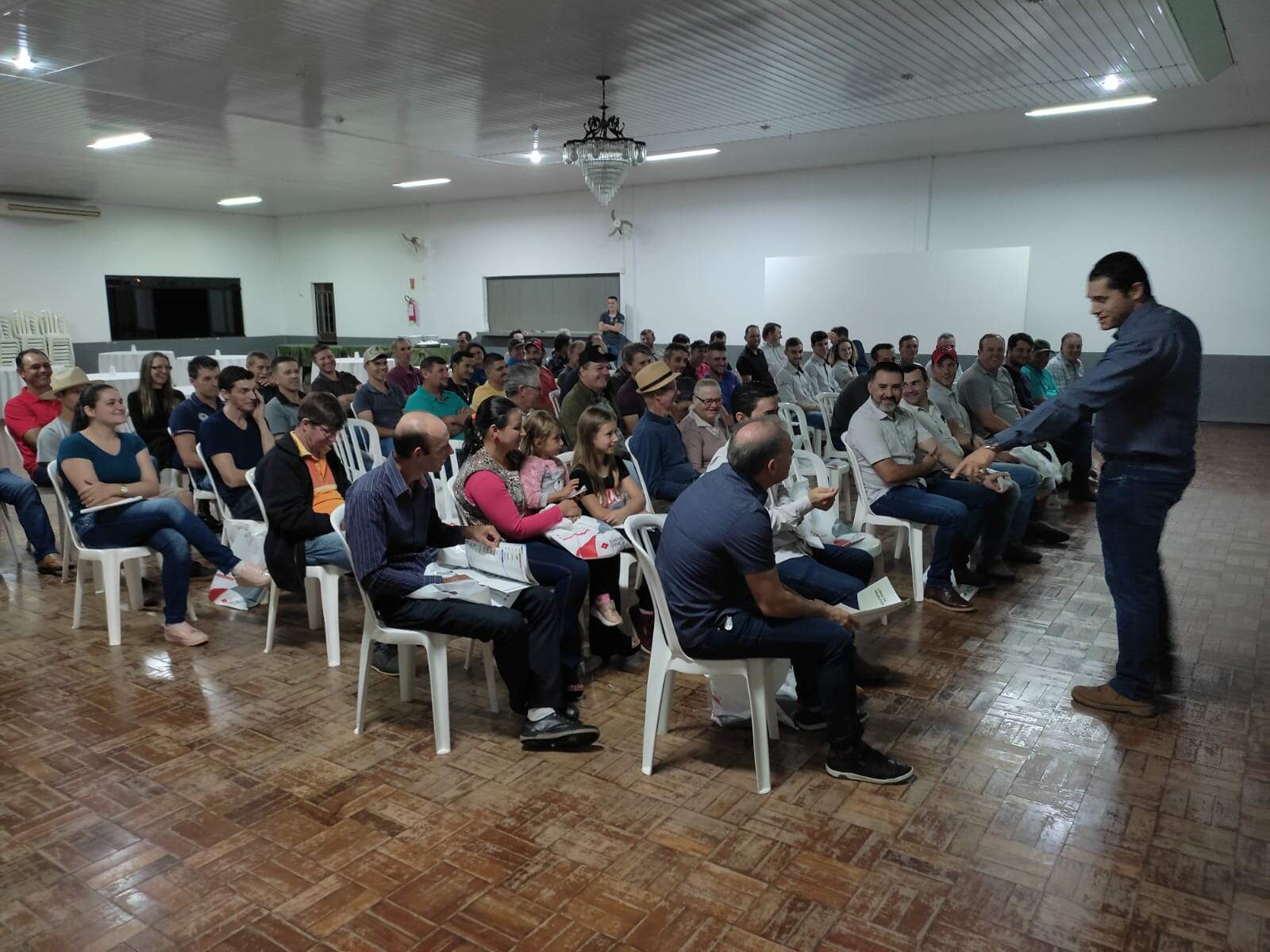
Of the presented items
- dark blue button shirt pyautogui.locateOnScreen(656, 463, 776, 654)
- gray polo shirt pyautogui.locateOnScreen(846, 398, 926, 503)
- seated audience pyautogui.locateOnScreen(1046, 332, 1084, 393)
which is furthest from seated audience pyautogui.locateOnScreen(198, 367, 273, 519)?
seated audience pyautogui.locateOnScreen(1046, 332, 1084, 393)

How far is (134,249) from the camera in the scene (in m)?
16.2

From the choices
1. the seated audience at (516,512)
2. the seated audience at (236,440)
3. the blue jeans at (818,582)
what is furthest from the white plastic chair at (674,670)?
the seated audience at (236,440)

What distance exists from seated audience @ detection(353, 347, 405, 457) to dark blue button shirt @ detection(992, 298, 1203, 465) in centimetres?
411

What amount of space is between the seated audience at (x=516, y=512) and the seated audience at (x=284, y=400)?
249cm

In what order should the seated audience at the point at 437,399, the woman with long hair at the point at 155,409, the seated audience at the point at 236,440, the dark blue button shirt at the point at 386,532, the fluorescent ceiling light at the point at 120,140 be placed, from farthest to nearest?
the fluorescent ceiling light at the point at 120,140, the seated audience at the point at 437,399, the woman with long hair at the point at 155,409, the seated audience at the point at 236,440, the dark blue button shirt at the point at 386,532

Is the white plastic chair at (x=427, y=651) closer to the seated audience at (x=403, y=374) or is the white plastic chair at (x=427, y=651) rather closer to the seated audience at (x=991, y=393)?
the seated audience at (x=403, y=374)

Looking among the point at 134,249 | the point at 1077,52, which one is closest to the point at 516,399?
the point at 1077,52

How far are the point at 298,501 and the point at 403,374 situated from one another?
351 cm

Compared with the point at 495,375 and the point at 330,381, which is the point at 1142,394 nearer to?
the point at 495,375

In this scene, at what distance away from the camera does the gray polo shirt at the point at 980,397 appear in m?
5.86

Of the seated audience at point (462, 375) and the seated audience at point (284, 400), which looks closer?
the seated audience at point (284, 400)

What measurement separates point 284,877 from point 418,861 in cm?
34

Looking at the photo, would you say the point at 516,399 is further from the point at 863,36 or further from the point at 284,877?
the point at 863,36

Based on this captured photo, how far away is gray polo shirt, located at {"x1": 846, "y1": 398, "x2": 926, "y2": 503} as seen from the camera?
435cm
